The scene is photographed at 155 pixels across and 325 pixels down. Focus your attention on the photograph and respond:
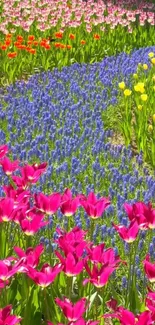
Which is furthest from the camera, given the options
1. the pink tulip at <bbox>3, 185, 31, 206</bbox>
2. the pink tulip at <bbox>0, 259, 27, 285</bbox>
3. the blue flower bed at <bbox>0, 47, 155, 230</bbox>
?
the blue flower bed at <bbox>0, 47, 155, 230</bbox>

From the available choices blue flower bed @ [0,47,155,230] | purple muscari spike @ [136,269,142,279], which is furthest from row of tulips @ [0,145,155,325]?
blue flower bed @ [0,47,155,230]

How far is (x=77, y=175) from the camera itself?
4523 millimetres

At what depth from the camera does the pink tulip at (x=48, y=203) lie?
2.62 metres

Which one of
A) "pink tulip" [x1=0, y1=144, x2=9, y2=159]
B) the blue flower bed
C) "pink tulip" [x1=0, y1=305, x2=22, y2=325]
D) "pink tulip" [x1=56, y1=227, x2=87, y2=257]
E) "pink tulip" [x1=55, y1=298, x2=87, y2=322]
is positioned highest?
"pink tulip" [x1=0, y1=144, x2=9, y2=159]

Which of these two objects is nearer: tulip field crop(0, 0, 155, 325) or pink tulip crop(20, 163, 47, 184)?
tulip field crop(0, 0, 155, 325)

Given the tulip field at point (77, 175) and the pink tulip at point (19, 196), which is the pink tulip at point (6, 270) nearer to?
the tulip field at point (77, 175)

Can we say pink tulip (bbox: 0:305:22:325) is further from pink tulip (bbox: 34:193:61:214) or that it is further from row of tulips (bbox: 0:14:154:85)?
row of tulips (bbox: 0:14:154:85)

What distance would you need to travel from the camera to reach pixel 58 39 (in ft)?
27.2

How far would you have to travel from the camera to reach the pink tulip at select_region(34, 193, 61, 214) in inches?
103

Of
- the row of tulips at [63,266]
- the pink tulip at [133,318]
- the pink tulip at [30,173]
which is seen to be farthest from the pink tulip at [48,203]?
the pink tulip at [133,318]

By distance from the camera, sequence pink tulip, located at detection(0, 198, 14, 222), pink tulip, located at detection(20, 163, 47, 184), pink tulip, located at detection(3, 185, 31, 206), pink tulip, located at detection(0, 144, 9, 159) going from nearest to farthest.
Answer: pink tulip, located at detection(0, 198, 14, 222), pink tulip, located at detection(3, 185, 31, 206), pink tulip, located at detection(20, 163, 47, 184), pink tulip, located at detection(0, 144, 9, 159)

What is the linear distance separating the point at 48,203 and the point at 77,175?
6.22 ft

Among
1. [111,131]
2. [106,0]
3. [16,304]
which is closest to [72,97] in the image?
[111,131]

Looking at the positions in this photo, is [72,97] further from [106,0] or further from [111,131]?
[106,0]
